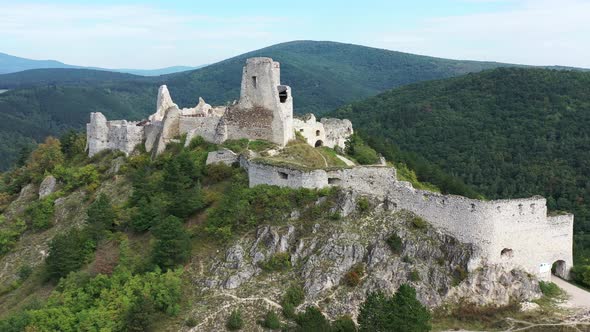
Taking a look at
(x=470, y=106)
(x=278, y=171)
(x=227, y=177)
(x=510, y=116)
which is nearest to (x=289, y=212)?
(x=278, y=171)

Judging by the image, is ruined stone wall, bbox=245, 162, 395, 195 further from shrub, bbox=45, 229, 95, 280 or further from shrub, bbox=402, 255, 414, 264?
shrub, bbox=45, 229, 95, 280

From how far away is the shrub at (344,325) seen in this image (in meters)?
28.8

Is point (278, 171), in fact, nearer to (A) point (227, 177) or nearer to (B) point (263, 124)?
(A) point (227, 177)

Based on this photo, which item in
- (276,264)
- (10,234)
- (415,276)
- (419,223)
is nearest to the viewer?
(415,276)

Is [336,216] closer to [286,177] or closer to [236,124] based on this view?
[286,177]

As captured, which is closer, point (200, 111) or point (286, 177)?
point (286, 177)

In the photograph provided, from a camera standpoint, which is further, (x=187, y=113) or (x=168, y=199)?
(x=187, y=113)

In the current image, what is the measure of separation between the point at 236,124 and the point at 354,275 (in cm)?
1712

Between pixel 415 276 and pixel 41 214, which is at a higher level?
pixel 41 214

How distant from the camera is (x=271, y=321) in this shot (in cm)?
3023

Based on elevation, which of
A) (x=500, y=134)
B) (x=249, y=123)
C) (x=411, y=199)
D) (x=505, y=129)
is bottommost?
(x=411, y=199)

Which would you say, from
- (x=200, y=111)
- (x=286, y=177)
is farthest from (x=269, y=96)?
(x=200, y=111)

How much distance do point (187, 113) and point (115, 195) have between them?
33.4 feet

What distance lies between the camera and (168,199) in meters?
40.2
